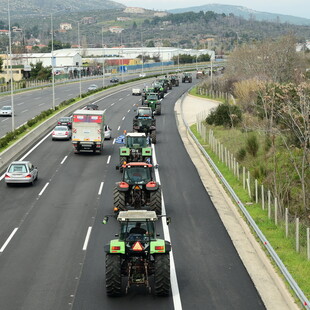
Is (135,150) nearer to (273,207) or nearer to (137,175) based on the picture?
(137,175)

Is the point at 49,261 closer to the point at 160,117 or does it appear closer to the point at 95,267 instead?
the point at 95,267

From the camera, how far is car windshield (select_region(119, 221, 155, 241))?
1909 centimetres

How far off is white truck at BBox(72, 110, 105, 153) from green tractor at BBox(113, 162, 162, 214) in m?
18.6

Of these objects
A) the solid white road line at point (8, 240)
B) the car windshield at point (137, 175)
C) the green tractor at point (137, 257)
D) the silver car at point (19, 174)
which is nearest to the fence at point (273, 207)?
the car windshield at point (137, 175)

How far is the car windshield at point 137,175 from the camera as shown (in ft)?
A: 96.6

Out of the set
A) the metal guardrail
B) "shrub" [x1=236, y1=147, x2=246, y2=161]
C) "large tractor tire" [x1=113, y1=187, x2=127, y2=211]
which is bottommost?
"shrub" [x1=236, y1=147, x2=246, y2=161]

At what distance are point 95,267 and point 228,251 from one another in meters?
5.04

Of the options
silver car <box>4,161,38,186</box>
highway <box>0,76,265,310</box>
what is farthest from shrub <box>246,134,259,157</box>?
silver car <box>4,161,38,186</box>

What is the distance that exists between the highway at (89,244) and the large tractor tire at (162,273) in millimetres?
426

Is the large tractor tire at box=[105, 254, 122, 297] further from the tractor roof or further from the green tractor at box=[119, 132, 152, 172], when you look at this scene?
the green tractor at box=[119, 132, 152, 172]

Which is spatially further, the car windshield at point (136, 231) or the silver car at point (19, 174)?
the silver car at point (19, 174)

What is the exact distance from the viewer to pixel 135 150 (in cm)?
3991

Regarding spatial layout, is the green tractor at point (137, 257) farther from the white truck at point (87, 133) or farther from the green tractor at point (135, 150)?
the white truck at point (87, 133)

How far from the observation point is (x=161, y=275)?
1869 centimetres
